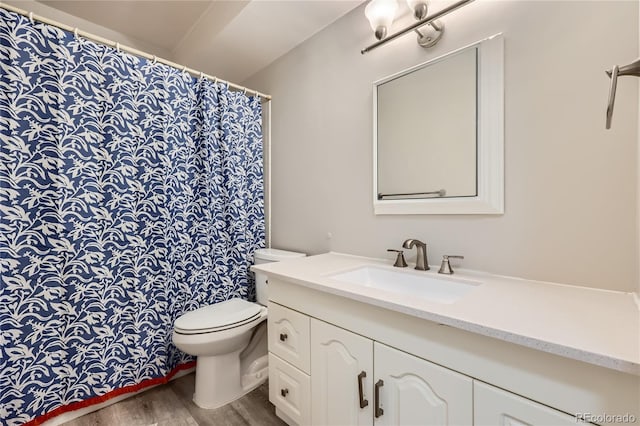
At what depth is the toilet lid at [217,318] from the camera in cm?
150

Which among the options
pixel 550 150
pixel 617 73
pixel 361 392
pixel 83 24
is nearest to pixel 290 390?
pixel 361 392

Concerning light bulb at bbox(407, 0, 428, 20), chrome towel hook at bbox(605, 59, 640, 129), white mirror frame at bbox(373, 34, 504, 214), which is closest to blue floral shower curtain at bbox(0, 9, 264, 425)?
light bulb at bbox(407, 0, 428, 20)

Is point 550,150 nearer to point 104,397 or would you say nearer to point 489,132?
point 489,132

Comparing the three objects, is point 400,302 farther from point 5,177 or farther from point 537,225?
point 5,177

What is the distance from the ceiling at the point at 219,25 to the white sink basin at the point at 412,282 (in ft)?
4.91

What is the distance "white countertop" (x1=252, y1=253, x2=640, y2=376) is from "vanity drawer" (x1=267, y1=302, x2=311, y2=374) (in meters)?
0.23

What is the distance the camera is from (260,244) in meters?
2.21

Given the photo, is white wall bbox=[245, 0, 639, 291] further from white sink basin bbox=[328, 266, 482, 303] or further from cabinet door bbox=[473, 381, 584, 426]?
cabinet door bbox=[473, 381, 584, 426]

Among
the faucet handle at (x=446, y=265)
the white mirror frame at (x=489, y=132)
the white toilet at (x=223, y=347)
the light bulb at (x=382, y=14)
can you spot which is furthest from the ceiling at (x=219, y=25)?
the white toilet at (x=223, y=347)

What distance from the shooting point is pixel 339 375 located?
1.09 meters

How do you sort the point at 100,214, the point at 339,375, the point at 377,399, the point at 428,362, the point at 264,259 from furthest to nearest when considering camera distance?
1. the point at 264,259
2. the point at 100,214
3. the point at 339,375
4. the point at 377,399
5. the point at 428,362

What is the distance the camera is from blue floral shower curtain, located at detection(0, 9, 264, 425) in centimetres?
130

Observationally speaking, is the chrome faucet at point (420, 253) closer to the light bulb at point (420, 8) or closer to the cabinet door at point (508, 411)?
the cabinet door at point (508, 411)

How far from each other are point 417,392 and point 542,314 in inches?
16.8
